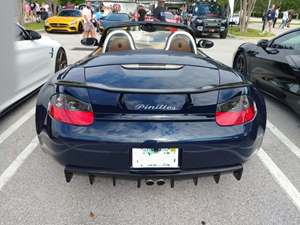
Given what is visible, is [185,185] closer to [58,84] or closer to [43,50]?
[58,84]

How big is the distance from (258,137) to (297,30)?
303 centimetres

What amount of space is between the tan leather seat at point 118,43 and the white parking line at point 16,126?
150 centimetres

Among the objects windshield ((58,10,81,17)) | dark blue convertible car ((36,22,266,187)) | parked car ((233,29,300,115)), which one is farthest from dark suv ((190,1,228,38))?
dark blue convertible car ((36,22,266,187))

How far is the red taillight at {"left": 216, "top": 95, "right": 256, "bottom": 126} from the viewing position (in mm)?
2506

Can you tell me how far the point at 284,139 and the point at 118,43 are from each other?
2255 millimetres

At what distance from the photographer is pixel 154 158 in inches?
96.0

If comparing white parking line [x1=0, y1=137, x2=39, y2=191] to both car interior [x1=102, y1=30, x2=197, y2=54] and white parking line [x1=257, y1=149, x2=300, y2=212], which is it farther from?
white parking line [x1=257, y1=149, x2=300, y2=212]

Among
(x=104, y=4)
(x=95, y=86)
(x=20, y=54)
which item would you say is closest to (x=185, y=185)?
(x=95, y=86)

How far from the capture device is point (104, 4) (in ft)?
83.0

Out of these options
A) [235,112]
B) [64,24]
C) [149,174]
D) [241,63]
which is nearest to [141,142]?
[149,174]

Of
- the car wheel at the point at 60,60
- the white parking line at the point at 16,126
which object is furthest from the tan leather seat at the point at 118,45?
the car wheel at the point at 60,60

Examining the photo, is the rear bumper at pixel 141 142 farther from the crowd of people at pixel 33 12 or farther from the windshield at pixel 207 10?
the crowd of people at pixel 33 12

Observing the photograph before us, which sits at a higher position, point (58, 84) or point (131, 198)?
point (58, 84)

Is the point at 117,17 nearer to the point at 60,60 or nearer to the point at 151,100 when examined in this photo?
the point at 60,60
